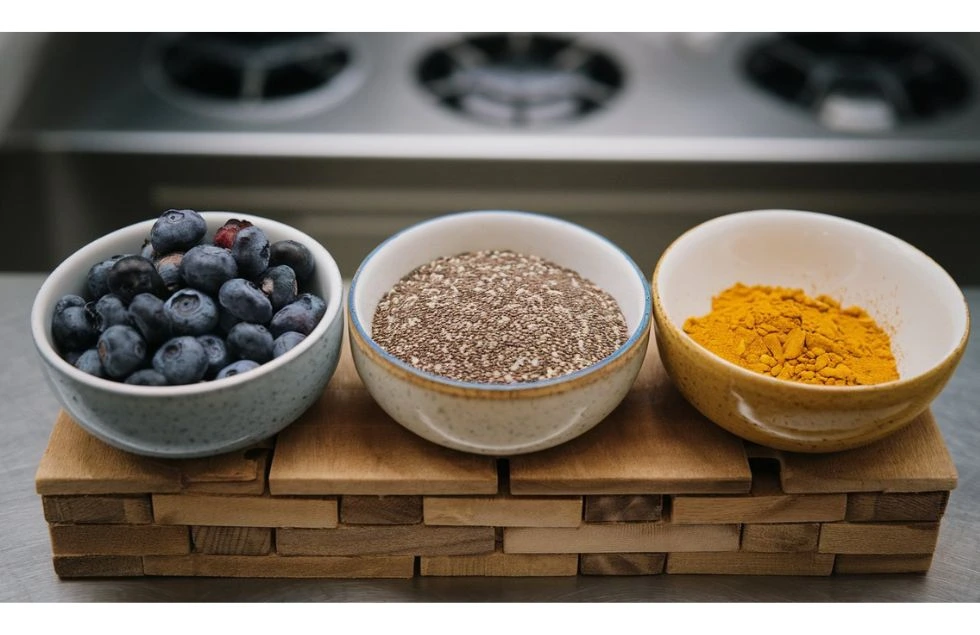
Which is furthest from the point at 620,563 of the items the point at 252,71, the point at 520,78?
the point at 252,71

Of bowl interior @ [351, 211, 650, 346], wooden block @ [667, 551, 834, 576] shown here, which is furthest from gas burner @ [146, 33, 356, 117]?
wooden block @ [667, 551, 834, 576]

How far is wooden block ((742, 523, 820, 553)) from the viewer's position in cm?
122

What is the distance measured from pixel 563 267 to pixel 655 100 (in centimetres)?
88

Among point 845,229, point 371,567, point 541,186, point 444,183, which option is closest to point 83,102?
point 444,183

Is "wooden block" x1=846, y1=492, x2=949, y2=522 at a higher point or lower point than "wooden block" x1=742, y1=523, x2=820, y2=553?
higher

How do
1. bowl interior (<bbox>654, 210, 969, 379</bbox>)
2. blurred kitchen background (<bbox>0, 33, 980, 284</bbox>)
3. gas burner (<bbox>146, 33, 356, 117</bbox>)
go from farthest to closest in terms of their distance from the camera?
1. gas burner (<bbox>146, 33, 356, 117</bbox>)
2. blurred kitchen background (<bbox>0, 33, 980, 284</bbox>)
3. bowl interior (<bbox>654, 210, 969, 379</bbox>)

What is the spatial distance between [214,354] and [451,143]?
0.92 metres

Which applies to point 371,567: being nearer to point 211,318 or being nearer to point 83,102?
point 211,318

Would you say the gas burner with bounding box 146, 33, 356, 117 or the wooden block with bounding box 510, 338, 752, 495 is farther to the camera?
the gas burner with bounding box 146, 33, 356, 117

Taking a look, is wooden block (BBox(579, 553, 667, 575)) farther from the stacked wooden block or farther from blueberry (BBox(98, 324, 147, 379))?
blueberry (BBox(98, 324, 147, 379))

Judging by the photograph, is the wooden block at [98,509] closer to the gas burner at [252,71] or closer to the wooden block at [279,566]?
the wooden block at [279,566]

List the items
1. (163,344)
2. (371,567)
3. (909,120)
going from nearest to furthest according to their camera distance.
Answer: (163,344), (371,567), (909,120)

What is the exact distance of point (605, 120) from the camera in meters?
2.06

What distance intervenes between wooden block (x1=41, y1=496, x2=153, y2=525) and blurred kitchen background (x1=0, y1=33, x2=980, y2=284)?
33.3 inches
